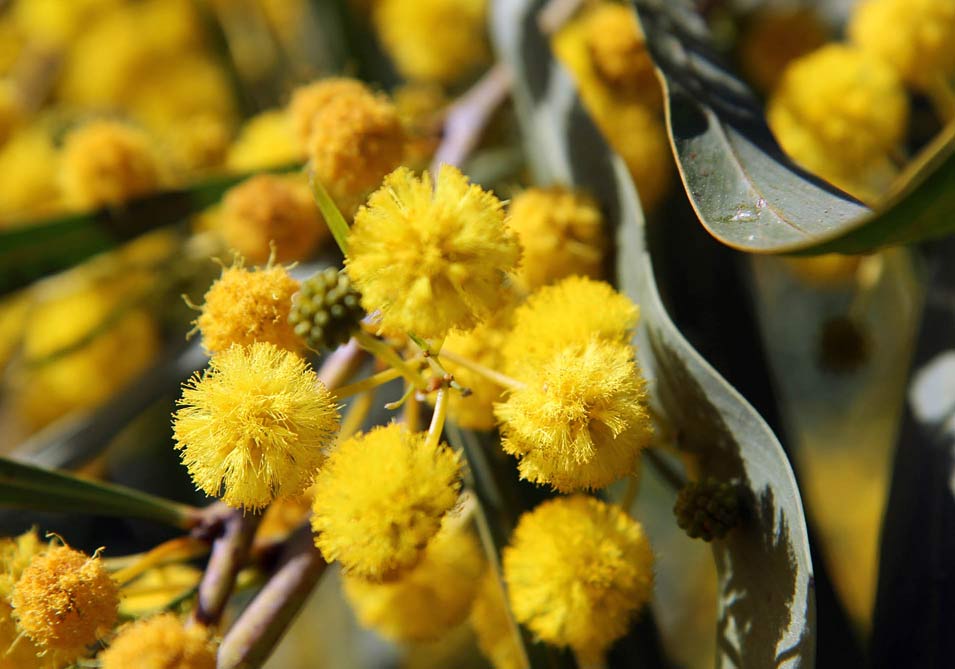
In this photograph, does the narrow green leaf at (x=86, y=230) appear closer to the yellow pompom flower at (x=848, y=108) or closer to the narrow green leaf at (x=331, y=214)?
the narrow green leaf at (x=331, y=214)

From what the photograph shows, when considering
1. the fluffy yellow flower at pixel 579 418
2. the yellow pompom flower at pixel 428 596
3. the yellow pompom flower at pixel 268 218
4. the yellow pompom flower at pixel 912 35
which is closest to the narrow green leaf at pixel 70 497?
the yellow pompom flower at pixel 428 596

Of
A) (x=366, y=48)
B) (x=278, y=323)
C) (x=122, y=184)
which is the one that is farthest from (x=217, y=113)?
(x=278, y=323)

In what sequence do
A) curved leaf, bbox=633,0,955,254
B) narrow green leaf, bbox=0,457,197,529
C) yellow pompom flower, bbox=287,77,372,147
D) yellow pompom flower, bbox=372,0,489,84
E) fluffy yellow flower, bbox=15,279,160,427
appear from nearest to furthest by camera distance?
1. curved leaf, bbox=633,0,955,254
2. narrow green leaf, bbox=0,457,197,529
3. yellow pompom flower, bbox=287,77,372,147
4. fluffy yellow flower, bbox=15,279,160,427
5. yellow pompom flower, bbox=372,0,489,84

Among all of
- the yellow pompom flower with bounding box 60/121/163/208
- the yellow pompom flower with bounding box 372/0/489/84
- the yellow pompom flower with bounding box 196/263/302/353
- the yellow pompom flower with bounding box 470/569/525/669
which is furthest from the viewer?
the yellow pompom flower with bounding box 372/0/489/84

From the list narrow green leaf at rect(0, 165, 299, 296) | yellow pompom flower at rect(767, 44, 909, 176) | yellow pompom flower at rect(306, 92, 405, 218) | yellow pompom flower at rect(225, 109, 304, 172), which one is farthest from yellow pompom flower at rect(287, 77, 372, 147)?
yellow pompom flower at rect(767, 44, 909, 176)

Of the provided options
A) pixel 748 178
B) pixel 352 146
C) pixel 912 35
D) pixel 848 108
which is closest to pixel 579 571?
pixel 748 178

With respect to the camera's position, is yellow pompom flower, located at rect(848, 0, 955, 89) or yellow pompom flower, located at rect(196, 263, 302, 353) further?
yellow pompom flower, located at rect(848, 0, 955, 89)

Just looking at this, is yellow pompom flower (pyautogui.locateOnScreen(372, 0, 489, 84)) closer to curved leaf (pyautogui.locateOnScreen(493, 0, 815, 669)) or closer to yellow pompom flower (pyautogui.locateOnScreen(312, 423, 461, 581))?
curved leaf (pyautogui.locateOnScreen(493, 0, 815, 669))
